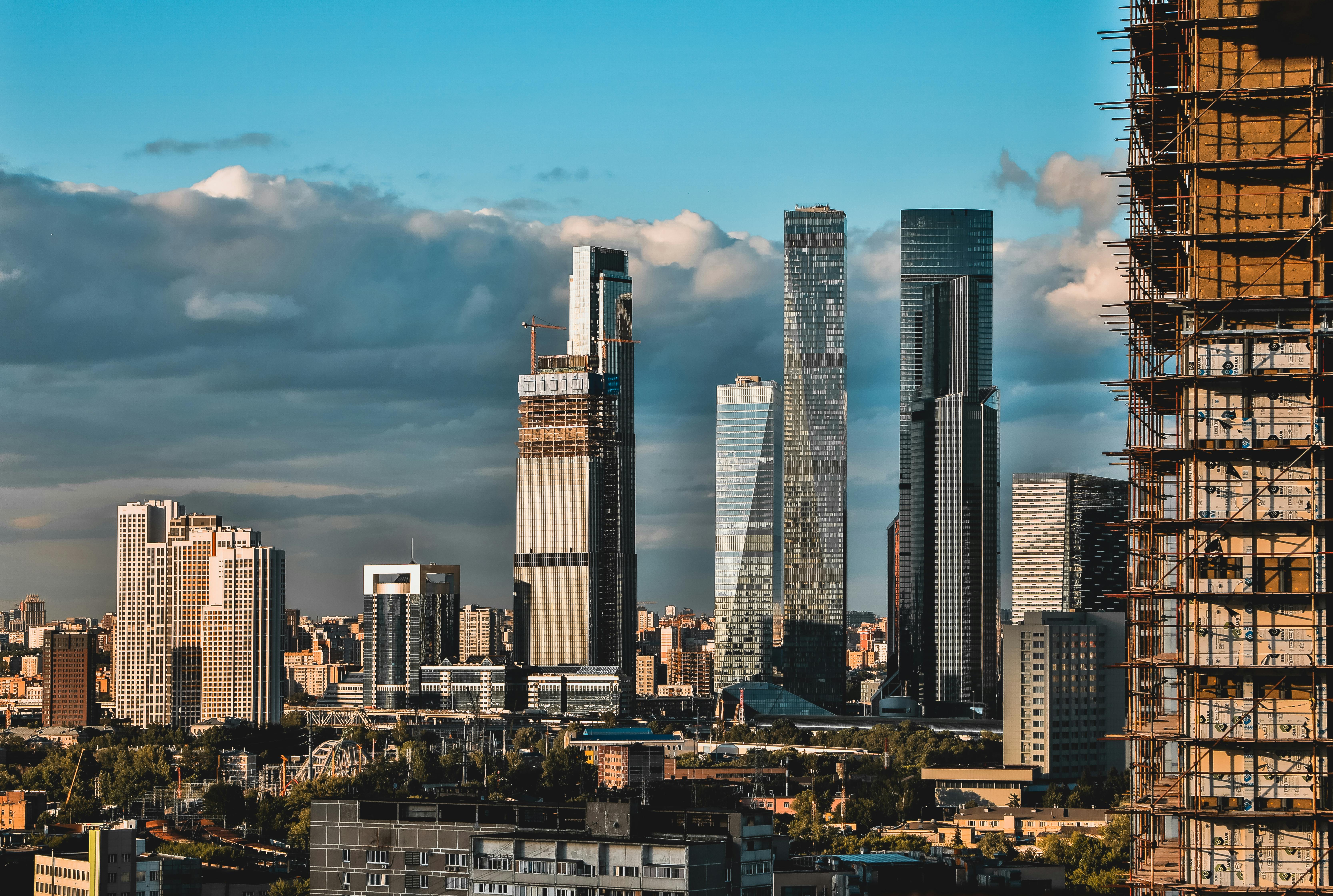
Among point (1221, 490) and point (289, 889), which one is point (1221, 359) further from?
point (289, 889)

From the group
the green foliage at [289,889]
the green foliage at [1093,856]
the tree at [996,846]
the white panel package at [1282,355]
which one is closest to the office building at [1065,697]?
the tree at [996,846]

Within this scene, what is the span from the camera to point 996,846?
109938mm

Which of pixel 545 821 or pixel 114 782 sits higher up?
pixel 545 821

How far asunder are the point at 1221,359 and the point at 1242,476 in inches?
82.1

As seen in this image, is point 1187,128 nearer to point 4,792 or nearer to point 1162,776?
point 1162,776

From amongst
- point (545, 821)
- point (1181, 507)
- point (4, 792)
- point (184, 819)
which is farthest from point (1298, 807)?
point (4, 792)

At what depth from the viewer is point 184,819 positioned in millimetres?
137000

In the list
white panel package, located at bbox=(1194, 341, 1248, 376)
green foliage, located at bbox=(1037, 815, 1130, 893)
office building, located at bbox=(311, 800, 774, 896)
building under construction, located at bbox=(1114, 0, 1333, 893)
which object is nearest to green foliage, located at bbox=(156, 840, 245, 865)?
office building, located at bbox=(311, 800, 774, 896)

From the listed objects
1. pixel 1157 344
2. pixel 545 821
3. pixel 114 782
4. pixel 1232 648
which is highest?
pixel 1157 344

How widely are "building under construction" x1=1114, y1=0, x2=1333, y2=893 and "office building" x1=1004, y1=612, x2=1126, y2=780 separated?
117 metres

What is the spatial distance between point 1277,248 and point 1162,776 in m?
9.48

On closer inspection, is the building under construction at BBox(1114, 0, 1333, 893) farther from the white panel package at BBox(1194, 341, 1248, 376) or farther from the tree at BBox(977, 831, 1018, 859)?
the tree at BBox(977, 831, 1018, 859)

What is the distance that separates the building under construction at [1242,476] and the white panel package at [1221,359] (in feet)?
0.11

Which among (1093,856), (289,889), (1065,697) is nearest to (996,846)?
(1093,856)
